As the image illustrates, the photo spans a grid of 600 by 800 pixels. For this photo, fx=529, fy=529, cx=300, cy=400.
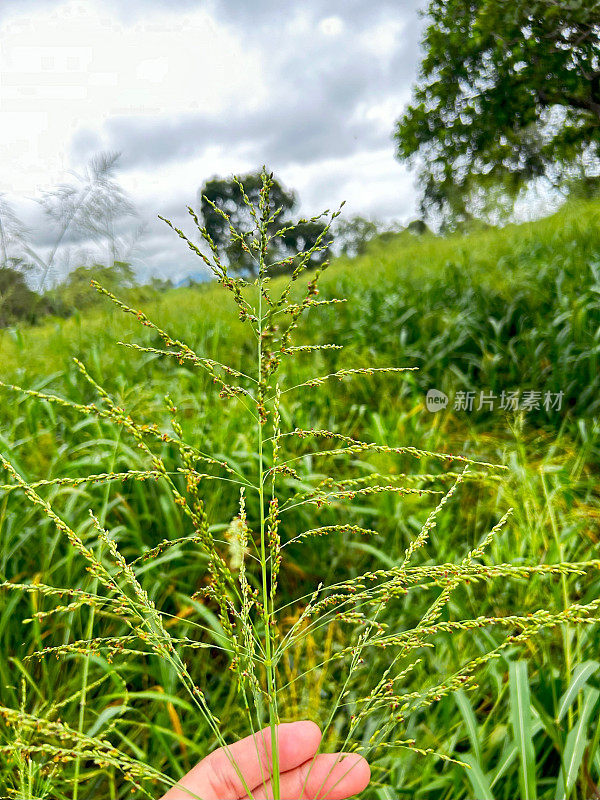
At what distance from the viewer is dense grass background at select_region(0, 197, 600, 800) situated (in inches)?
54.4

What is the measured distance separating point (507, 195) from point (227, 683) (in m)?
8.46

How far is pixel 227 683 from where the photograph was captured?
169cm

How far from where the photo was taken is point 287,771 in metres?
0.95

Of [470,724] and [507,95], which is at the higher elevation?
[507,95]

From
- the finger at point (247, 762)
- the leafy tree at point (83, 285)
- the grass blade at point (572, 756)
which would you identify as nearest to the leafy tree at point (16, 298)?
the leafy tree at point (83, 285)

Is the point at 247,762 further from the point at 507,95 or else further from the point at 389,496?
the point at 507,95

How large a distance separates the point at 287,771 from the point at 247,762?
7cm

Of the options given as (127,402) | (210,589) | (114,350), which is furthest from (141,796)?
(114,350)

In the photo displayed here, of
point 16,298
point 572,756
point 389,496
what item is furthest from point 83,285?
point 572,756

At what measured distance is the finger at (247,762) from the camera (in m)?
0.93

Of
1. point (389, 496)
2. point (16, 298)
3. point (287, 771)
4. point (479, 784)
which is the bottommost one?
point (479, 784)

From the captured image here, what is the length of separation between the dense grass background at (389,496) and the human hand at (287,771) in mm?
204

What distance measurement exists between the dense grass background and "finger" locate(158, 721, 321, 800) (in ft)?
0.63

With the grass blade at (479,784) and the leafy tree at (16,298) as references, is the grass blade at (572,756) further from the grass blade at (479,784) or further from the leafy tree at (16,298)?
the leafy tree at (16,298)
